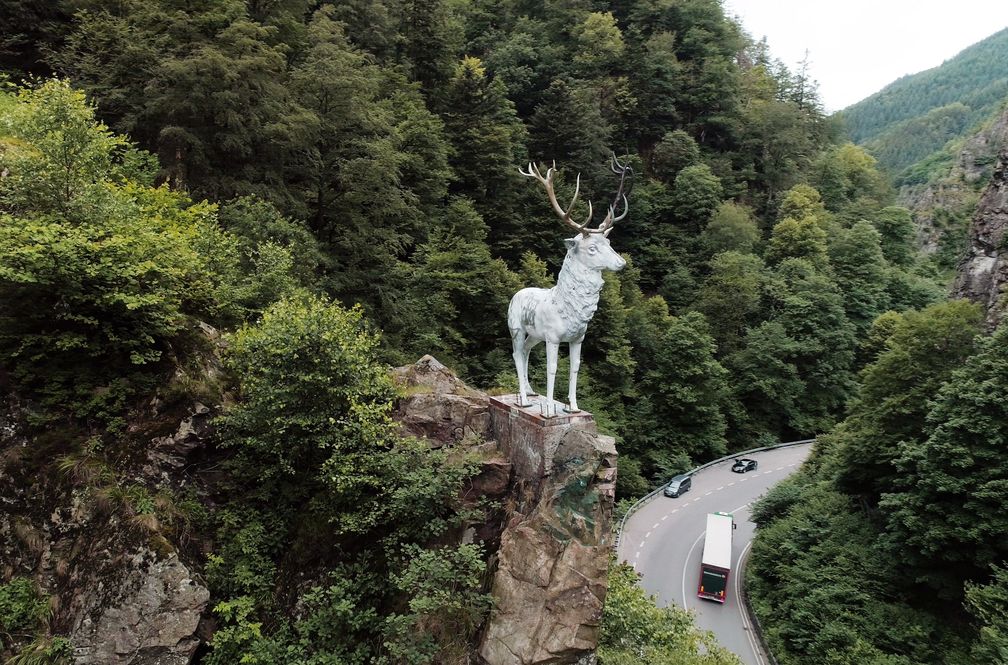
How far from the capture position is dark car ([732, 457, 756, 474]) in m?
27.5

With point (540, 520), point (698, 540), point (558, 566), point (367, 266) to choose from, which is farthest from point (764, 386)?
point (558, 566)

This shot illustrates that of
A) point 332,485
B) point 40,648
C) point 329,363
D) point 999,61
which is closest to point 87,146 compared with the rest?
point 329,363

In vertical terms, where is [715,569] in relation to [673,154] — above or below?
below

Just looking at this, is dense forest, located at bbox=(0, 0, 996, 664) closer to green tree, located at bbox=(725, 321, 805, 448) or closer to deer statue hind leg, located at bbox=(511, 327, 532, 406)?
green tree, located at bbox=(725, 321, 805, 448)

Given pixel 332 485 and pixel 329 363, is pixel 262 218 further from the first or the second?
pixel 332 485

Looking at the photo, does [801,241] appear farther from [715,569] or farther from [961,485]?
[715,569]

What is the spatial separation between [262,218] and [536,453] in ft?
32.6

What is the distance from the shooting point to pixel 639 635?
10.0m

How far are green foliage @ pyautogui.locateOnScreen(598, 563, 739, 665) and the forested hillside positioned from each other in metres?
96.0

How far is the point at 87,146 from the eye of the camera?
26.9 ft

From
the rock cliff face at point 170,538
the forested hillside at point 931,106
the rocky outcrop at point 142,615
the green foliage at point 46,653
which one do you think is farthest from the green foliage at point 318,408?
the forested hillside at point 931,106

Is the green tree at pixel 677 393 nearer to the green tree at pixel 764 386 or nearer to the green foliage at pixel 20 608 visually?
the green tree at pixel 764 386

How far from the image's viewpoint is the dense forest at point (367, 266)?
24.5 feet

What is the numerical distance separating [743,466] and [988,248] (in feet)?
53.9
